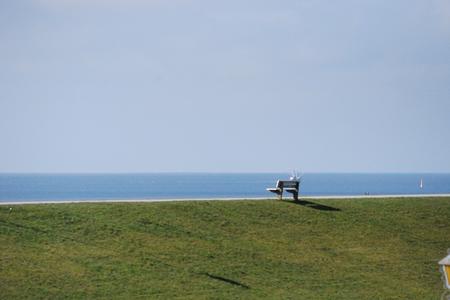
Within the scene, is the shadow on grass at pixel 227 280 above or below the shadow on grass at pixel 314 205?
below

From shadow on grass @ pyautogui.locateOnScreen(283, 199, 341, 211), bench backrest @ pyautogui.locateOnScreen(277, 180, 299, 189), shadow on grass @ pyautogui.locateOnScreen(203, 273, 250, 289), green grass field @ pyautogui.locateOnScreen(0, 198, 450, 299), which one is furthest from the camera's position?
bench backrest @ pyautogui.locateOnScreen(277, 180, 299, 189)

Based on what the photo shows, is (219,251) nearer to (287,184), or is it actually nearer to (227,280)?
(227,280)

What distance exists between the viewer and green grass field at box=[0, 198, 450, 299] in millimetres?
23531

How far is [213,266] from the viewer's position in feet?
83.7

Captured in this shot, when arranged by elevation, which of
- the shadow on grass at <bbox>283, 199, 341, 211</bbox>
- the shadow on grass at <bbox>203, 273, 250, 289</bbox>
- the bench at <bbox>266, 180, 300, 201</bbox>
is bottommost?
the shadow on grass at <bbox>203, 273, 250, 289</bbox>

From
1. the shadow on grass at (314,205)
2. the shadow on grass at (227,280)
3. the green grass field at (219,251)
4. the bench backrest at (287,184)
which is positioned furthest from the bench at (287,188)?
the shadow on grass at (227,280)

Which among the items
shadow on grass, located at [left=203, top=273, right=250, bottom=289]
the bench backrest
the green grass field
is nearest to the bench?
the bench backrest

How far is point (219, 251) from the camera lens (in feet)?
88.2

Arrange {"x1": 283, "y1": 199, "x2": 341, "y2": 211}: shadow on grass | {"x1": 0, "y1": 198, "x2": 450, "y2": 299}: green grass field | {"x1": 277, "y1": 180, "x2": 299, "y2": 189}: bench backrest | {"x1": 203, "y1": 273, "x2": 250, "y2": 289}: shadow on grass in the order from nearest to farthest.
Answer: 1. {"x1": 0, "y1": 198, "x2": 450, "y2": 299}: green grass field
2. {"x1": 203, "y1": 273, "x2": 250, "y2": 289}: shadow on grass
3. {"x1": 283, "y1": 199, "x2": 341, "y2": 211}: shadow on grass
4. {"x1": 277, "y1": 180, "x2": 299, "y2": 189}: bench backrest

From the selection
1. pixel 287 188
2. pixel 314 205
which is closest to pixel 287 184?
pixel 287 188

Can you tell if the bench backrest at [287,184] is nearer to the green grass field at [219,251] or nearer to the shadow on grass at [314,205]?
the shadow on grass at [314,205]

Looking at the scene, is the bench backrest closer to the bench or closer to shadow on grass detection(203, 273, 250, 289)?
the bench

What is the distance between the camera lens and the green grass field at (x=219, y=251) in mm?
23531

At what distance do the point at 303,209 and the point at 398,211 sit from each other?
15.0 ft
